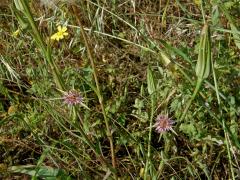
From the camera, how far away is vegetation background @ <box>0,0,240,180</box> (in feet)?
4.23

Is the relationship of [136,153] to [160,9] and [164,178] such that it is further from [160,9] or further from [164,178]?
[160,9]

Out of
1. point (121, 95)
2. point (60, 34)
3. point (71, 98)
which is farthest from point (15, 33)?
point (71, 98)

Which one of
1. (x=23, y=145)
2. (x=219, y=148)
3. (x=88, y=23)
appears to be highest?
(x=88, y=23)

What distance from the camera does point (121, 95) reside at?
5.91ft

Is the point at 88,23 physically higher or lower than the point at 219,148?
higher

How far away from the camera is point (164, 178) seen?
1397 millimetres

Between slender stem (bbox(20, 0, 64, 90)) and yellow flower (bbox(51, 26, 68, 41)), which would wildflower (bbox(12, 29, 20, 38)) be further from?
slender stem (bbox(20, 0, 64, 90))

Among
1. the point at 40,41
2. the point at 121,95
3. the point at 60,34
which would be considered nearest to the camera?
the point at 40,41

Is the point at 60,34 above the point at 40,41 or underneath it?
underneath

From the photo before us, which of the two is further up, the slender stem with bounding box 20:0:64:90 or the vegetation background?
the slender stem with bounding box 20:0:64:90

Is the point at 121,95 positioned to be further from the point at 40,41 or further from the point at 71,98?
the point at 40,41

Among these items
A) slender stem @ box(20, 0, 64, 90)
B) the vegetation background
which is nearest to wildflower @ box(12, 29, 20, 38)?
the vegetation background

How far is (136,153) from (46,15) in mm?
868

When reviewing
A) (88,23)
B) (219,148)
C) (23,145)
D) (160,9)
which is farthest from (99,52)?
(219,148)
